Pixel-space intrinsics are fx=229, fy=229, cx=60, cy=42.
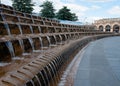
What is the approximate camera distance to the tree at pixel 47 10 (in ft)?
162

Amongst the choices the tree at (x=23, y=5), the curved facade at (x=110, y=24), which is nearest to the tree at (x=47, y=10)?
the tree at (x=23, y=5)

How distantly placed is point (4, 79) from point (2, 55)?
2.74 m

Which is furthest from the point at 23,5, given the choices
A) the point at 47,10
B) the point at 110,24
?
the point at 110,24

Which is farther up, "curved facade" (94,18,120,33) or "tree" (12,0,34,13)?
"tree" (12,0,34,13)

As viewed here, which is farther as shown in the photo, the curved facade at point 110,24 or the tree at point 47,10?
the curved facade at point 110,24

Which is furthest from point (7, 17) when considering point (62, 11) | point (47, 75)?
point (62, 11)

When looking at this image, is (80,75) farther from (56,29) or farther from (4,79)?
(56,29)

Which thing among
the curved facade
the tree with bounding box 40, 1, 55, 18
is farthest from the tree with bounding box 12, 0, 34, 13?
the curved facade

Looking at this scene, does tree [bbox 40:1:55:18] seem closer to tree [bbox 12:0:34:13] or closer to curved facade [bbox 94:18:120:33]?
tree [bbox 12:0:34:13]

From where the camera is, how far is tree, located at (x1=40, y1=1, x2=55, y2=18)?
49322 mm

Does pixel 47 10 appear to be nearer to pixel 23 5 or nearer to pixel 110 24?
pixel 23 5

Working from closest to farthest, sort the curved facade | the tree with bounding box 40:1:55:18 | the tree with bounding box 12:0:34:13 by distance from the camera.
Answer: the tree with bounding box 12:0:34:13 → the tree with bounding box 40:1:55:18 → the curved facade

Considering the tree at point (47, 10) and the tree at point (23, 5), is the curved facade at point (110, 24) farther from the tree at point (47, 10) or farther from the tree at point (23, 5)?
the tree at point (23, 5)

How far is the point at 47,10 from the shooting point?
49656mm
